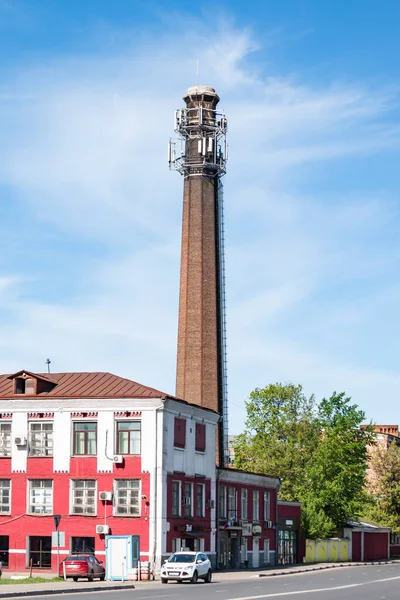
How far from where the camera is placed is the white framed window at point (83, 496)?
191ft

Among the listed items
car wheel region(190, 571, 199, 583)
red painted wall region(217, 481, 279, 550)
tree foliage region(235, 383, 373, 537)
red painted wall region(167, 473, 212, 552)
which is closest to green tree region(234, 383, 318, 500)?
tree foliage region(235, 383, 373, 537)

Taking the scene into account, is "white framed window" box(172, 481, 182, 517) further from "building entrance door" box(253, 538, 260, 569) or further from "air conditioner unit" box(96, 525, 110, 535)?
"building entrance door" box(253, 538, 260, 569)

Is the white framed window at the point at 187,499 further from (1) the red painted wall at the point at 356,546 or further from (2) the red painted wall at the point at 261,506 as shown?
(1) the red painted wall at the point at 356,546

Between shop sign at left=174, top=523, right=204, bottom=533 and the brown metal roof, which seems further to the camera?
shop sign at left=174, top=523, right=204, bottom=533

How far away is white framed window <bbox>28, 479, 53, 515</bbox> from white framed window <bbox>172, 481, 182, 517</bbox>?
6.98 m

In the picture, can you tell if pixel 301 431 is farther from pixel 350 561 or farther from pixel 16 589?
pixel 16 589

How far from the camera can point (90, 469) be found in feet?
191

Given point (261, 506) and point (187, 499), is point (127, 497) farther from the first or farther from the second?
point (261, 506)

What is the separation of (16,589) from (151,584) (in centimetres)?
1177

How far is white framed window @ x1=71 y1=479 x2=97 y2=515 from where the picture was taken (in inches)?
2287

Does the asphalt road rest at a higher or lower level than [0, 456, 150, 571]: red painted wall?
lower

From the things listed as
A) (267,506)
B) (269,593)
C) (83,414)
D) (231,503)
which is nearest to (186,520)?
(83,414)

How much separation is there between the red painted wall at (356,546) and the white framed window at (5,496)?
42015 mm

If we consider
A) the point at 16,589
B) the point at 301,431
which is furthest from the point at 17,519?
the point at 301,431
